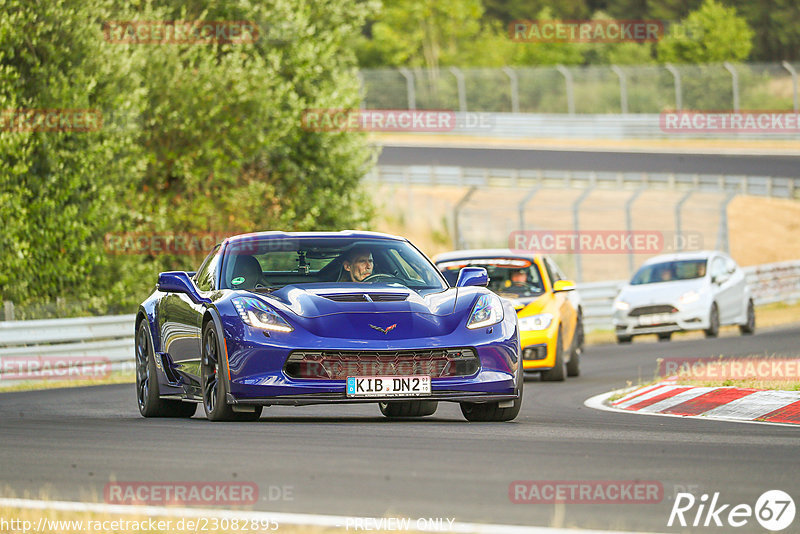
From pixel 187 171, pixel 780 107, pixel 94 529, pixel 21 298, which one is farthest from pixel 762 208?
pixel 94 529

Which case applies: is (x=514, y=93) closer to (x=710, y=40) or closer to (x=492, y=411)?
(x=710, y=40)

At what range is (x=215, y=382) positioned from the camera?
33.6ft

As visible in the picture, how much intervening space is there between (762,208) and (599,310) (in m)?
21.1

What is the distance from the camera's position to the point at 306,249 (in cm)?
1103

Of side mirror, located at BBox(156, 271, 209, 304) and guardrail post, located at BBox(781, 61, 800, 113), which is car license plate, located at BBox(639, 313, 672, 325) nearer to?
side mirror, located at BBox(156, 271, 209, 304)

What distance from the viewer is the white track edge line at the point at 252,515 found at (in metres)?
5.66

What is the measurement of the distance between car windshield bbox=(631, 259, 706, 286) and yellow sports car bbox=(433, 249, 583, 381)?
722 centimetres

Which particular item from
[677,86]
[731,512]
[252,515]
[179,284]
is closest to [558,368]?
[179,284]

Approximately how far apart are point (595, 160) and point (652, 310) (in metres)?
31.6

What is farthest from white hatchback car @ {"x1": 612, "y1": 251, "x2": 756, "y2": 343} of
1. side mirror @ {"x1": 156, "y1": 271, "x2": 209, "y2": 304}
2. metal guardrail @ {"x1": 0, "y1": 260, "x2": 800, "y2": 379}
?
side mirror @ {"x1": 156, "y1": 271, "x2": 209, "y2": 304}

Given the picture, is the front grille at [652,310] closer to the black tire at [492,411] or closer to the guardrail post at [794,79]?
the black tire at [492,411]

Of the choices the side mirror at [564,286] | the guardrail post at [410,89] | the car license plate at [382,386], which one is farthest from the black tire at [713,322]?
the guardrail post at [410,89]

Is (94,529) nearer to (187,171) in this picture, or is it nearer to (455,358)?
(455,358)

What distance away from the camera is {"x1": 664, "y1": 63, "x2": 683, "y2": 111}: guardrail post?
51344 millimetres
